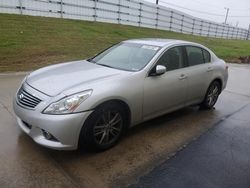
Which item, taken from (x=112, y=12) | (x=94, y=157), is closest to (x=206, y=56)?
(x=94, y=157)

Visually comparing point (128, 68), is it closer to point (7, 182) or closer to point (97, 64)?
point (97, 64)

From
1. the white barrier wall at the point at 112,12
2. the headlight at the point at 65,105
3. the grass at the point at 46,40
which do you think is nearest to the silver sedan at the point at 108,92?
the headlight at the point at 65,105

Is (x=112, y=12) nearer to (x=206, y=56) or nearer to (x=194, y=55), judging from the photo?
(x=206, y=56)

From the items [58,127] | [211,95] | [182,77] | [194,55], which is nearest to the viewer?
[58,127]

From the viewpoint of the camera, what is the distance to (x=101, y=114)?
11.7 ft

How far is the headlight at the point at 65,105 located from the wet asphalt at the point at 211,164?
118 cm

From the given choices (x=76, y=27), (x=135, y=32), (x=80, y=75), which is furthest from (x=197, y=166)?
(x=135, y=32)

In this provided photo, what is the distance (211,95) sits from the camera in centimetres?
595

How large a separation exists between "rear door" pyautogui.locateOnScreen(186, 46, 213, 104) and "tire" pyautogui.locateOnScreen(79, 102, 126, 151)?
1.79 m

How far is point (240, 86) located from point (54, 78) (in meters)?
6.90

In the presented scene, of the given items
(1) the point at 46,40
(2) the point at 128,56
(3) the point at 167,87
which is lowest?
(1) the point at 46,40

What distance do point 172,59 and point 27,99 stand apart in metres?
2.53

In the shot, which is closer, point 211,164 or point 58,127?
point 58,127

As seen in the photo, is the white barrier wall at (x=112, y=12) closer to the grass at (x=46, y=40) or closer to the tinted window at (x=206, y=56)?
the grass at (x=46, y=40)
